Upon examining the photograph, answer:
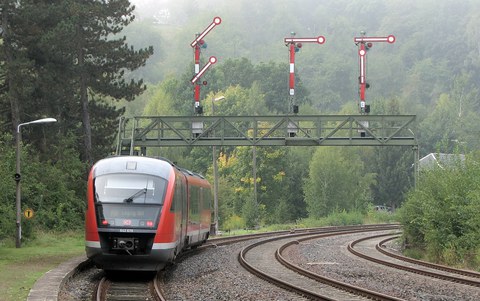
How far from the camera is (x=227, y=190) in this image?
3039 inches

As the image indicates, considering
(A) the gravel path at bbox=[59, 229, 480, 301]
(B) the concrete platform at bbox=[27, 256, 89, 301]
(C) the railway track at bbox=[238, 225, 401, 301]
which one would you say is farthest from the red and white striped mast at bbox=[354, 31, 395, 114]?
(B) the concrete platform at bbox=[27, 256, 89, 301]

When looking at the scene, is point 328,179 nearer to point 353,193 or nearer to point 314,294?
point 353,193

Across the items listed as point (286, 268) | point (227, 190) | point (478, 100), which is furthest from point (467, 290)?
point (478, 100)

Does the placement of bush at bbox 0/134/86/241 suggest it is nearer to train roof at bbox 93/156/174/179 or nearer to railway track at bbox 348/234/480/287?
train roof at bbox 93/156/174/179

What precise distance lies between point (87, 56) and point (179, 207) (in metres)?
25.9

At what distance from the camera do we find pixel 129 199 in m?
19.4

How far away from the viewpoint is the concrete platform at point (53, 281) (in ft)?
49.0

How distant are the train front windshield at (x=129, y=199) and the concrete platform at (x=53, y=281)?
1.58 m

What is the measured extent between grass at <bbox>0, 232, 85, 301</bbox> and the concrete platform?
196 millimetres

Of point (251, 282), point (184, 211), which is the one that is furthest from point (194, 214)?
point (251, 282)

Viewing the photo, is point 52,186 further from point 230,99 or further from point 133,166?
point 230,99

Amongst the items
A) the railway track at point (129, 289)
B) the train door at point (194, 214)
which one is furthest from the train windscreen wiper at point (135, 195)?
the train door at point (194, 214)

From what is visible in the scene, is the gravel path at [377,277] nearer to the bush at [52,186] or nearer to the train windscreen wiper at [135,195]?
the train windscreen wiper at [135,195]

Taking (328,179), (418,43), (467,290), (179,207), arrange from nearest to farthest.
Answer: (467,290) < (179,207) < (328,179) < (418,43)
